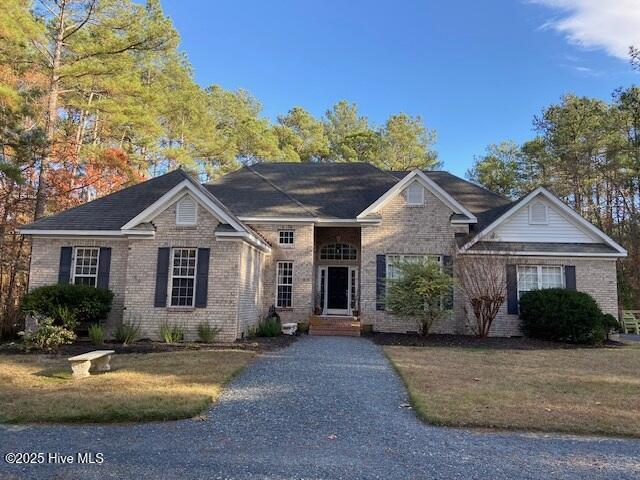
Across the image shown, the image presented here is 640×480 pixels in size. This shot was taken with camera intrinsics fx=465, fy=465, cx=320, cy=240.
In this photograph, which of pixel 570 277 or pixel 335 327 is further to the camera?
pixel 335 327

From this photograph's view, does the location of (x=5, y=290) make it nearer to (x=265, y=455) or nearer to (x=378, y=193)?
(x=378, y=193)

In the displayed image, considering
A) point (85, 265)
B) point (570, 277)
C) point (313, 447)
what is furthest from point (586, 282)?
point (85, 265)

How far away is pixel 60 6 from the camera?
2228 cm

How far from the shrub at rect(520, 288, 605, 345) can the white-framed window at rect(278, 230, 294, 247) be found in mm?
9058

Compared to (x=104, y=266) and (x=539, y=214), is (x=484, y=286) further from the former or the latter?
(x=104, y=266)

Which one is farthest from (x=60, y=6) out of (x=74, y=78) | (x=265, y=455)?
(x=265, y=455)

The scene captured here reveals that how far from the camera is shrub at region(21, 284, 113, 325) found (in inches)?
539

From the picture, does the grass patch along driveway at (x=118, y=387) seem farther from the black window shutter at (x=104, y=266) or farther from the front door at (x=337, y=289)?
the front door at (x=337, y=289)

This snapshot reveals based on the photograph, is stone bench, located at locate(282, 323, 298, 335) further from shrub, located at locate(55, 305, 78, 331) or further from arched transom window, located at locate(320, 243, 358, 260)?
shrub, located at locate(55, 305, 78, 331)

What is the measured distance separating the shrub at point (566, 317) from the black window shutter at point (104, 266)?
14345mm

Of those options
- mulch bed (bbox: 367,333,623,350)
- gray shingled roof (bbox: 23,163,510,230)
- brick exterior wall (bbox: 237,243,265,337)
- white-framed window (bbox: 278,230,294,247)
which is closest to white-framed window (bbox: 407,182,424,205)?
gray shingled roof (bbox: 23,163,510,230)

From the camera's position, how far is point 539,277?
16.9 m

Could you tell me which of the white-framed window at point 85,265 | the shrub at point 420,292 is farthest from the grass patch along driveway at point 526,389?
the white-framed window at point 85,265

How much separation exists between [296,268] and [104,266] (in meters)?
6.78
